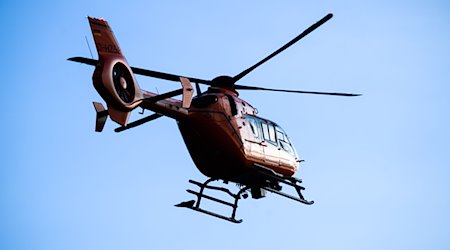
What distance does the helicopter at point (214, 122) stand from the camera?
15344 millimetres

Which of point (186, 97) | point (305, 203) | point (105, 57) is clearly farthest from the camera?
point (305, 203)

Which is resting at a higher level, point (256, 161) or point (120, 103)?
point (256, 161)

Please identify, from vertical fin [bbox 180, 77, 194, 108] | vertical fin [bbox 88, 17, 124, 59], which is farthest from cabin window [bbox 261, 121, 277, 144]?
vertical fin [bbox 88, 17, 124, 59]

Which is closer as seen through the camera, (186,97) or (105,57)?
(105,57)

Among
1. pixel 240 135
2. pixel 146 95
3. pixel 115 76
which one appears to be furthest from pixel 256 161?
pixel 115 76

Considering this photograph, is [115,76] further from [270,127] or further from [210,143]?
[270,127]

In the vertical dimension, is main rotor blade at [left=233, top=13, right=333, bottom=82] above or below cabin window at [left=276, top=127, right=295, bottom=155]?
above

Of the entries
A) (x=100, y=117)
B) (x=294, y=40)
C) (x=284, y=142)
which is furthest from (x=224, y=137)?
(x=100, y=117)

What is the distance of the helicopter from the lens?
50.3 feet

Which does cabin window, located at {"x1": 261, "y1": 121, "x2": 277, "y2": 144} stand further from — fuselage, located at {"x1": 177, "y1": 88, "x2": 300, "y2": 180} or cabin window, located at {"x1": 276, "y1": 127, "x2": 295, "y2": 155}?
cabin window, located at {"x1": 276, "y1": 127, "x2": 295, "y2": 155}

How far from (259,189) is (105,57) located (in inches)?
249

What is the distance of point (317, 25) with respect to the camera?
17.0m

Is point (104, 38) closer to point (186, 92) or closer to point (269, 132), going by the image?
point (186, 92)

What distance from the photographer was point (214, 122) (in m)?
18.1
